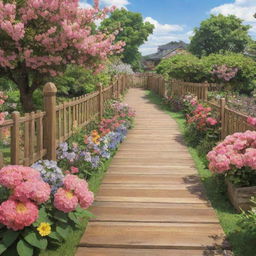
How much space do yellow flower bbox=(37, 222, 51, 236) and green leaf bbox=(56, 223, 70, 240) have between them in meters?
0.23

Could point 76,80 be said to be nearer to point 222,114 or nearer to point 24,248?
point 222,114

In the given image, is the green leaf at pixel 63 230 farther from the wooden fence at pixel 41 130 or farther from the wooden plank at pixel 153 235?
the wooden fence at pixel 41 130

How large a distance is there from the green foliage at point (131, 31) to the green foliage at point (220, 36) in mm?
9263

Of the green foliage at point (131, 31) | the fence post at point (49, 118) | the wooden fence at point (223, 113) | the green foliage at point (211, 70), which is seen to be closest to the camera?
the fence post at point (49, 118)

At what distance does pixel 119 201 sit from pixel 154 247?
1.50 m

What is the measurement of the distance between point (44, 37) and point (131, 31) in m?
53.8

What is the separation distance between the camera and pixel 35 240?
12.1ft

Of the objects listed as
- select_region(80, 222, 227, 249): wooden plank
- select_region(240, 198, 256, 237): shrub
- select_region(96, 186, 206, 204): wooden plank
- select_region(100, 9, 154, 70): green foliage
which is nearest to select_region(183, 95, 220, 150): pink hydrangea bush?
select_region(96, 186, 206, 204): wooden plank

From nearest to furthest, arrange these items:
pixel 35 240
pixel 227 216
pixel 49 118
Result: pixel 35 240 → pixel 227 216 → pixel 49 118

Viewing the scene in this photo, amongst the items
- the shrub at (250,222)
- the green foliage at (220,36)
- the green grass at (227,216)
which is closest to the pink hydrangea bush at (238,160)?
the green grass at (227,216)

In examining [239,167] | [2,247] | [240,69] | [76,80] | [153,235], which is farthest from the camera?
[240,69]

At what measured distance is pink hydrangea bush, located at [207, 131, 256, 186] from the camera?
523cm

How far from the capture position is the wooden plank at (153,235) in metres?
4.10

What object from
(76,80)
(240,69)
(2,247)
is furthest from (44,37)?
(240,69)
